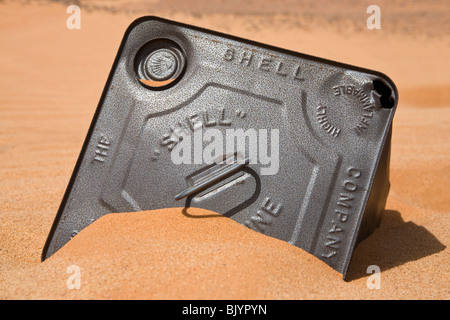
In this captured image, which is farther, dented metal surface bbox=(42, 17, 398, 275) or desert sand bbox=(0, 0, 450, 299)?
dented metal surface bbox=(42, 17, 398, 275)

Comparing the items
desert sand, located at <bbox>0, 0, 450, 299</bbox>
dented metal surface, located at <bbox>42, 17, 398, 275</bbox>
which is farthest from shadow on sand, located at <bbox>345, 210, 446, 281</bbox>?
dented metal surface, located at <bbox>42, 17, 398, 275</bbox>

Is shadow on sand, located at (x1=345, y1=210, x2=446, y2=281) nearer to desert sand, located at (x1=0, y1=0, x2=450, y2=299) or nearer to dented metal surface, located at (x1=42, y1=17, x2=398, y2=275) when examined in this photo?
desert sand, located at (x1=0, y1=0, x2=450, y2=299)

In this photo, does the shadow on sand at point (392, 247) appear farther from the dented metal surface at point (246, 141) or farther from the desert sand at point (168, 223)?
the dented metal surface at point (246, 141)

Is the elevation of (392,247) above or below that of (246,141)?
below

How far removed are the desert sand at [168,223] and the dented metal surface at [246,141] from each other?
91 mm

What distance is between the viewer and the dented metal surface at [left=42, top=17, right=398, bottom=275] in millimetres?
1698

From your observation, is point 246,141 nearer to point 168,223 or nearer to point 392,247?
point 168,223

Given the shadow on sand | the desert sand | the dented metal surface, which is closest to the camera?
the desert sand

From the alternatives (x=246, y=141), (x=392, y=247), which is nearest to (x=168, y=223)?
(x=246, y=141)

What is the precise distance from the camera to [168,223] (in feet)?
5.52

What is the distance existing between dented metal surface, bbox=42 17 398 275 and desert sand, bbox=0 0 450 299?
0.09 meters

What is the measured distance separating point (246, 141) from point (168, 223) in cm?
42

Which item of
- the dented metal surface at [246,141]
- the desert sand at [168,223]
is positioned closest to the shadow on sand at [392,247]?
the desert sand at [168,223]

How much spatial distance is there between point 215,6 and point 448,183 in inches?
368
